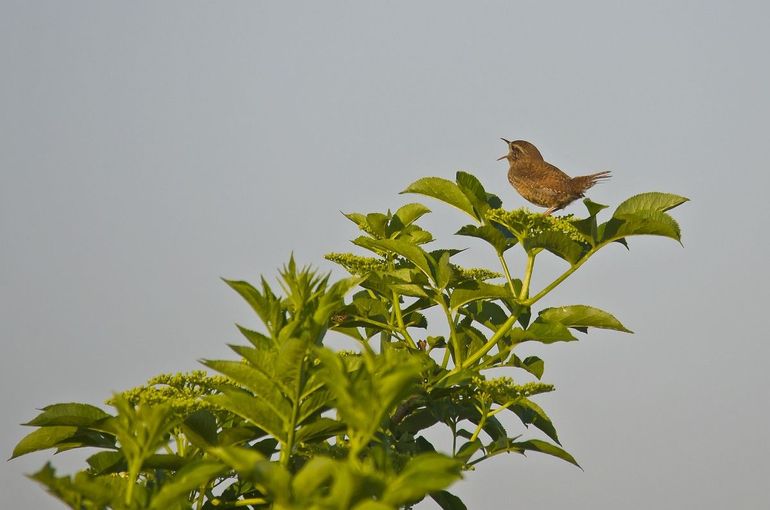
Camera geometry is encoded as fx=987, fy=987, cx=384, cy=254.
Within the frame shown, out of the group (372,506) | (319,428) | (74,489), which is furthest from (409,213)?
(372,506)

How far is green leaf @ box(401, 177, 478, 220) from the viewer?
680 cm

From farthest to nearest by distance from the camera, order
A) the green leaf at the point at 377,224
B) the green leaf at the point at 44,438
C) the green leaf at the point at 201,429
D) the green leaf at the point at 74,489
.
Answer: the green leaf at the point at 377,224, the green leaf at the point at 44,438, the green leaf at the point at 201,429, the green leaf at the point at 74,489

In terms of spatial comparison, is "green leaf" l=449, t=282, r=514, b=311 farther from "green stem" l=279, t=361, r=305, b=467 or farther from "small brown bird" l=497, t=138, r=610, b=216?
"small brown bird" l=497, t=138, r=610, b=216

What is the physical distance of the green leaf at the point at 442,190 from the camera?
22.3 ft

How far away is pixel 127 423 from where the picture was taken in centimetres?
386

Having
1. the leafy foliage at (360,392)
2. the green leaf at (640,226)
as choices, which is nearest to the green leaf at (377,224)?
the leafy foliage at (360,392)

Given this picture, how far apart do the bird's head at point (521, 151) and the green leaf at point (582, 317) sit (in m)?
4.70

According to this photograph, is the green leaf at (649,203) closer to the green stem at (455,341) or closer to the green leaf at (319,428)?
the green stem at (455,341)

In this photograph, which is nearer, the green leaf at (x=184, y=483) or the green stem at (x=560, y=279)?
the green leaf at (x=184, y=483)

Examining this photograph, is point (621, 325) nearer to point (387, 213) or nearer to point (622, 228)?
point (622, 228)

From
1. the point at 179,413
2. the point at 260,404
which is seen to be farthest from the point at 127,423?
the point at 179,413

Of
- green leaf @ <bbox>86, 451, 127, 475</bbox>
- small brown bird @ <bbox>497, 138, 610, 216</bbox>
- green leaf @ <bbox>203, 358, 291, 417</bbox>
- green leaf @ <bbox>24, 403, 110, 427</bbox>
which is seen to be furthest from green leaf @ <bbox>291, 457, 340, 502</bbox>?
small brown bird @ <bbox>497, 138, 610, 216</bbox>

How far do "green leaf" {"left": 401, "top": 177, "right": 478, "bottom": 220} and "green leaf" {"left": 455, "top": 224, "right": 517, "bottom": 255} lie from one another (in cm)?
27

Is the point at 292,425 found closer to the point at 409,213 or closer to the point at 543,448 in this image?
the point at 543,448
